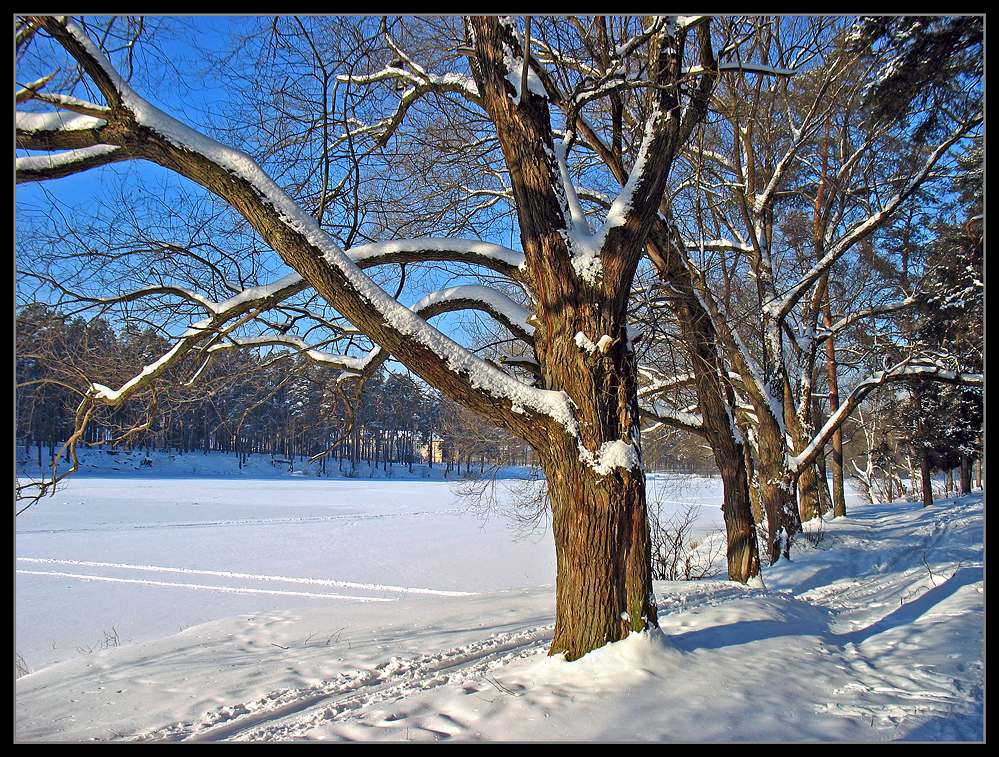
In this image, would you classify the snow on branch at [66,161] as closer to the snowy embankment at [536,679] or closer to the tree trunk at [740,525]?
the snowy embankment at [536,679]

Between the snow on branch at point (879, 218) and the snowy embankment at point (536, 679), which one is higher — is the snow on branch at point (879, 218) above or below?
above

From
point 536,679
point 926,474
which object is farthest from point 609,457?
point 926,474

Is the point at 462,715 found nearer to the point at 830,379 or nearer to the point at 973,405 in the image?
the point at 973,405

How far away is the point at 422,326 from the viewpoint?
12.6ft

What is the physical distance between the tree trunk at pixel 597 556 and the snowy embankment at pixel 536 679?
0.50ft

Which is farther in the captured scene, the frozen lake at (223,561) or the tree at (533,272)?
the frozen lake at (223,561)

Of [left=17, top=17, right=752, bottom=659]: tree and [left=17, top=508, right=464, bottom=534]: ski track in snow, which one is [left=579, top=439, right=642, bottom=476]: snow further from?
[left=17, top=508, right=464, bottom=534]: ski track in snow

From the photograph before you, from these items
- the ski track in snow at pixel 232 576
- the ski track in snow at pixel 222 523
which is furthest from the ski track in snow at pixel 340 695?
the ski track in snow at pixel 222 523

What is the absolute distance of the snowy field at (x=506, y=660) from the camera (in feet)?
10.6

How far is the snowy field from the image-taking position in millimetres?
3229

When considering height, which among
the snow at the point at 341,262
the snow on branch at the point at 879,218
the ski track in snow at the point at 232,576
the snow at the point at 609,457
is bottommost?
the ski track in snow at the point at 232,576

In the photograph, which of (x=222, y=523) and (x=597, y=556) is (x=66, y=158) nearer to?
(x=597, y=556)

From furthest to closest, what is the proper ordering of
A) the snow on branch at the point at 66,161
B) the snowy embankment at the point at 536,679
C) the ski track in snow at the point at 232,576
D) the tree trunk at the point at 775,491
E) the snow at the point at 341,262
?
the ski track in snow at the point at 232,576, the tree trunk at the point at 775,491, the snow on branch at the point at 66,161, the snow at the point at 341,262, the snowy embankment at the point at 536,679

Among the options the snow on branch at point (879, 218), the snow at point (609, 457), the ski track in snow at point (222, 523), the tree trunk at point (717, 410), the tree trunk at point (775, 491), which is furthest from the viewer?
the ski track in snow at point (222, 523)
